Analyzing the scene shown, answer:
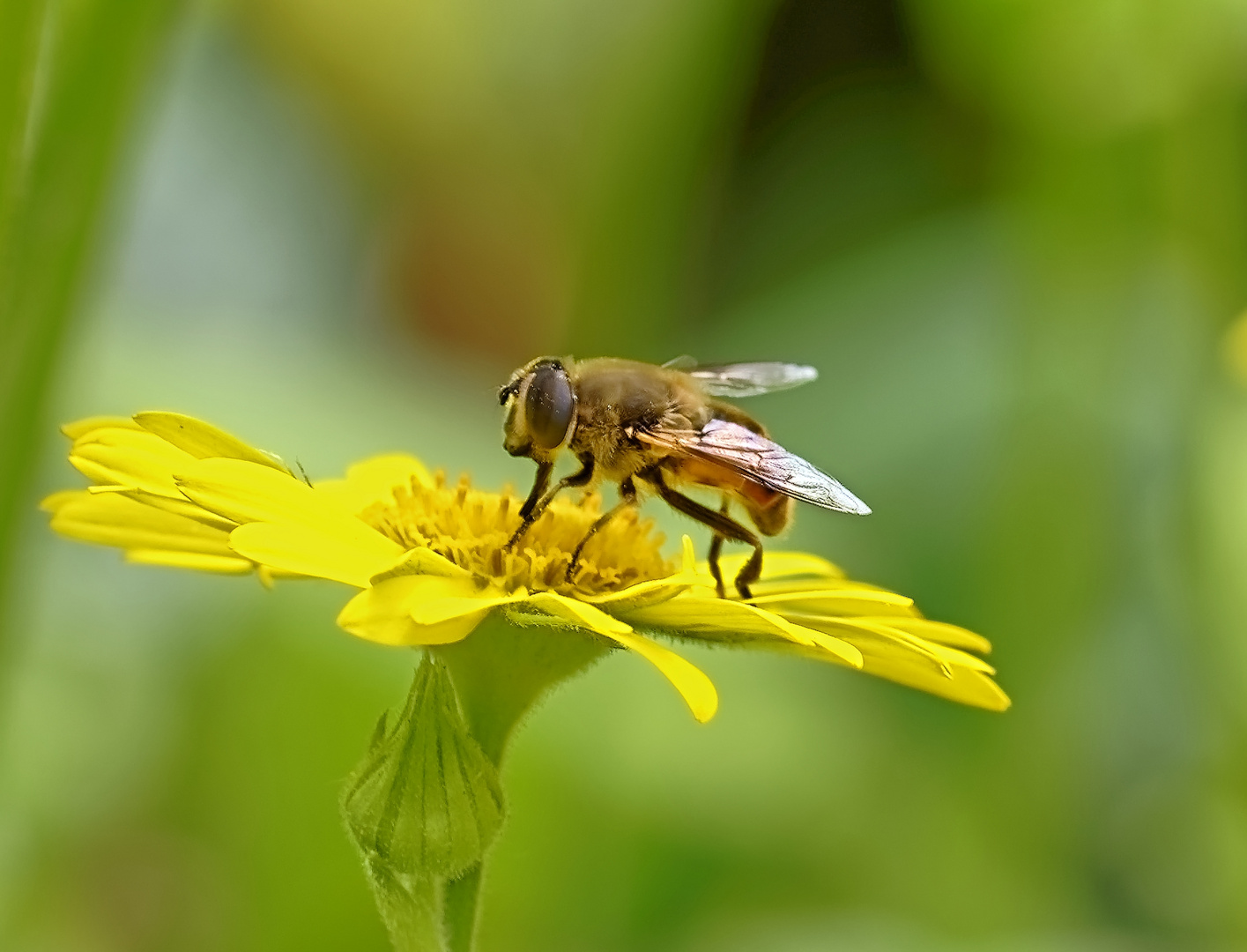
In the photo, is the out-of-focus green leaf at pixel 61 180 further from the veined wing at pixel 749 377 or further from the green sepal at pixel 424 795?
the veined wing at pixel 749 377

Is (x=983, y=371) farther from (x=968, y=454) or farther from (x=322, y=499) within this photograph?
(x=322, y=499)

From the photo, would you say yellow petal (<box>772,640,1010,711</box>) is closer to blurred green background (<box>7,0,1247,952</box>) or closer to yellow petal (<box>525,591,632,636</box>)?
yellow petal (<box>525,591,632,636</box>)

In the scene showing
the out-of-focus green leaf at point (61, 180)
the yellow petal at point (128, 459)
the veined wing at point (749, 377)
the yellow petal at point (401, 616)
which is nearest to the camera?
the yellow petal at point (401, 616)

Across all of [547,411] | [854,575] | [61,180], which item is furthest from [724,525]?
[854,575]

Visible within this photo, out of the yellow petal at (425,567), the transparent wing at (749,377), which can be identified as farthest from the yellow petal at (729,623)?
the transparent wing at (749,377)

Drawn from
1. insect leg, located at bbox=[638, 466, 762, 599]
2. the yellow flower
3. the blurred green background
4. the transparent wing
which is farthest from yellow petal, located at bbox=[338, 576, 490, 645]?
the transparent wing

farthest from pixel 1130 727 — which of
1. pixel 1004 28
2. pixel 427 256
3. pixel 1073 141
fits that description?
pixel 427 256

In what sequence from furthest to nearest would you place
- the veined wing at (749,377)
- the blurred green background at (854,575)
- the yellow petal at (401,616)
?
1. the blurred green background at (854,575)
2. the veined wing at (749,377)
3. the yellow petal at (401,616)
